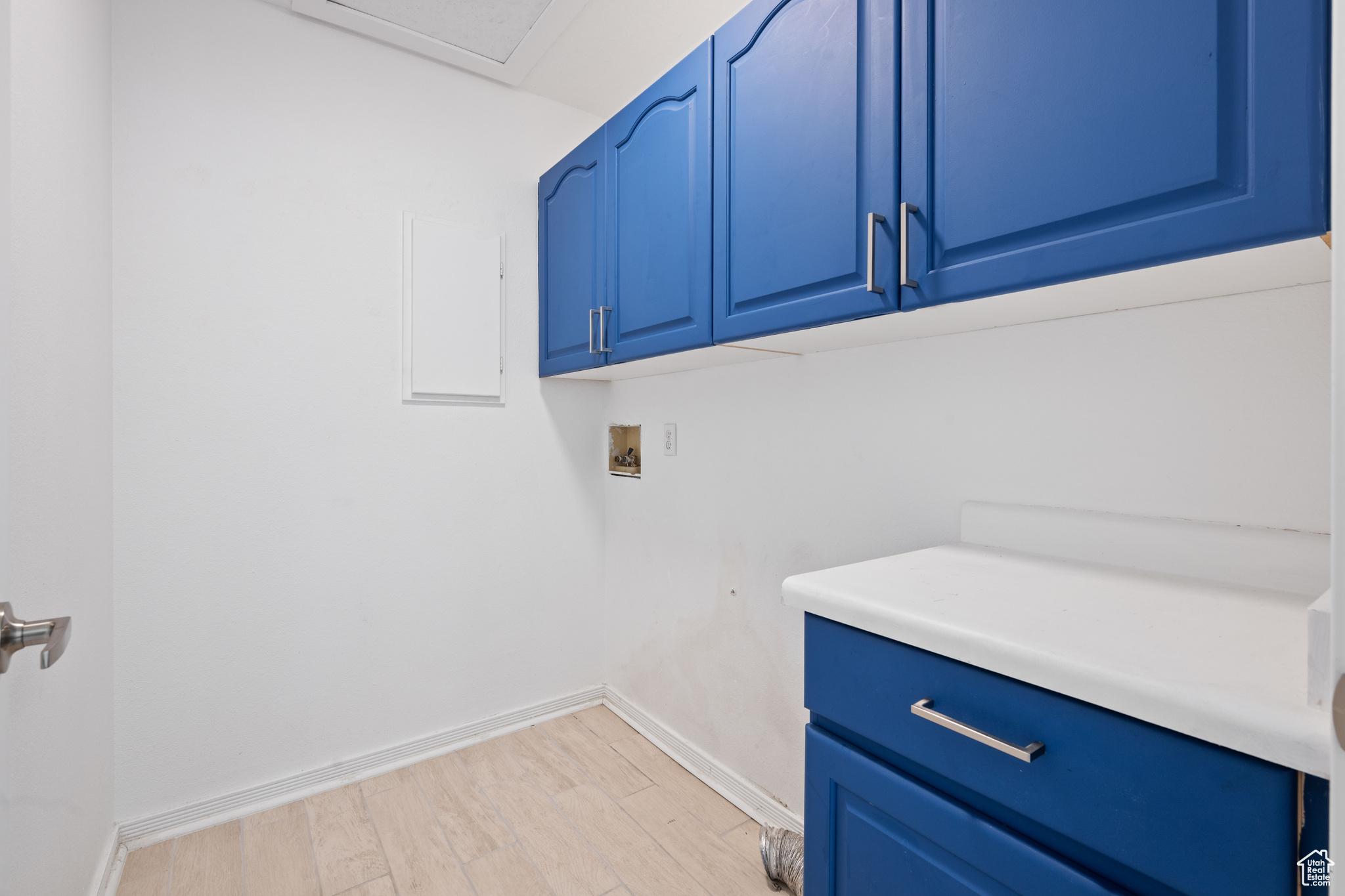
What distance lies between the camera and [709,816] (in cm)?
173

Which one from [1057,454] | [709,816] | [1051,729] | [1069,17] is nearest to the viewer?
[1051,729]

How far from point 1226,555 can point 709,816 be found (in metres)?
1.42

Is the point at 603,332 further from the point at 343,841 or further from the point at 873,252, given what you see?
the point at 343,841

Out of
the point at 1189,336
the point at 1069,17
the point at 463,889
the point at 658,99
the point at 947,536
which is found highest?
the point at 658,99

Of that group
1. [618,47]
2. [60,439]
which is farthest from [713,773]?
[618,47]

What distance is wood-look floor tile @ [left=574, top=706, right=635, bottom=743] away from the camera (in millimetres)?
2191

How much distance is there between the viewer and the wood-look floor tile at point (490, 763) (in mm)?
1934

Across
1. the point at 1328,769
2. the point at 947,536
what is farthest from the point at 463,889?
the point at 1328,769

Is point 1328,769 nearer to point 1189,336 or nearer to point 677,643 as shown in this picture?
point 1189,336

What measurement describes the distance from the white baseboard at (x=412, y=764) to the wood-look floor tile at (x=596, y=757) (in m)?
0.10

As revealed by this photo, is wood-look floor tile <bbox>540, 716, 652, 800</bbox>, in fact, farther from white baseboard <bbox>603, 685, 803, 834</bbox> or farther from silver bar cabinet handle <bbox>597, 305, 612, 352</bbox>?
silver bar cabinet handle <bbox>597, 305, 612, 352</bbox>

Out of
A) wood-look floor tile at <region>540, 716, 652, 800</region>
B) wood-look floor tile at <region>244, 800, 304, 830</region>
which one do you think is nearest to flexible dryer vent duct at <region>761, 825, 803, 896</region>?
wood-look floor tile at <region>540, 716, 652, 800</region>

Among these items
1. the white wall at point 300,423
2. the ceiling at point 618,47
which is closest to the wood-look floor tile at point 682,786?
the white wall at point 300,423

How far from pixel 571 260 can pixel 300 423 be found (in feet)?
3.28
